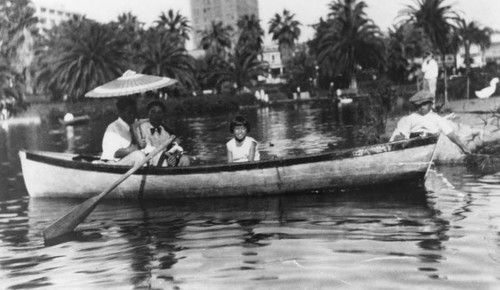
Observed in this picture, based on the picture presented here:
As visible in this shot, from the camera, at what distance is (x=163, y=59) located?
48.7 m

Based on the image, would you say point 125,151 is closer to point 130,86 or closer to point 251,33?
point 130,86

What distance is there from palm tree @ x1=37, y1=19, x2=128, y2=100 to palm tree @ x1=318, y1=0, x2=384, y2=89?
19.9m

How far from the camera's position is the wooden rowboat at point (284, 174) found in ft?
28.3

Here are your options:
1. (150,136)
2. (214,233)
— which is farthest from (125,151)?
(214,233)

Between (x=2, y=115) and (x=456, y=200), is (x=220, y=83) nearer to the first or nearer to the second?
(x=2, y=115)

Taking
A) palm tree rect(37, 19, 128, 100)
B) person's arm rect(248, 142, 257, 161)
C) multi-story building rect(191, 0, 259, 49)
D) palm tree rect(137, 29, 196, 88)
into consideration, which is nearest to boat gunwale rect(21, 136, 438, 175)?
Result: person's arm rect(248, 142, 257, 161)

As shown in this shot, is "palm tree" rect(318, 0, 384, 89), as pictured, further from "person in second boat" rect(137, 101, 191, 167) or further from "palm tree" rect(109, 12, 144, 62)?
"person in second boat" rect(137, 101, 191, 167)

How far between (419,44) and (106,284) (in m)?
61.0

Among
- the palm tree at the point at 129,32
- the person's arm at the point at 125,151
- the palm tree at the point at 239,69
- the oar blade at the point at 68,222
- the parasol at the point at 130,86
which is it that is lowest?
the oar blade at the point at 68,222

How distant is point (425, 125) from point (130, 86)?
4.56 metres

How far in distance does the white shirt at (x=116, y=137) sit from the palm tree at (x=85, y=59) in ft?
122

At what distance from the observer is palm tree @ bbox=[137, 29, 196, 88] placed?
48.4m

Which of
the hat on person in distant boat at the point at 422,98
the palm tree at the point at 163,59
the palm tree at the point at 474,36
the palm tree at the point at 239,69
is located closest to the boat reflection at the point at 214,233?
the hat on person in distant boat at the point at 422,98

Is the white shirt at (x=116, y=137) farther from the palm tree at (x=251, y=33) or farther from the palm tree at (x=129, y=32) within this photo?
the palm tree at (x=251, y=33)
